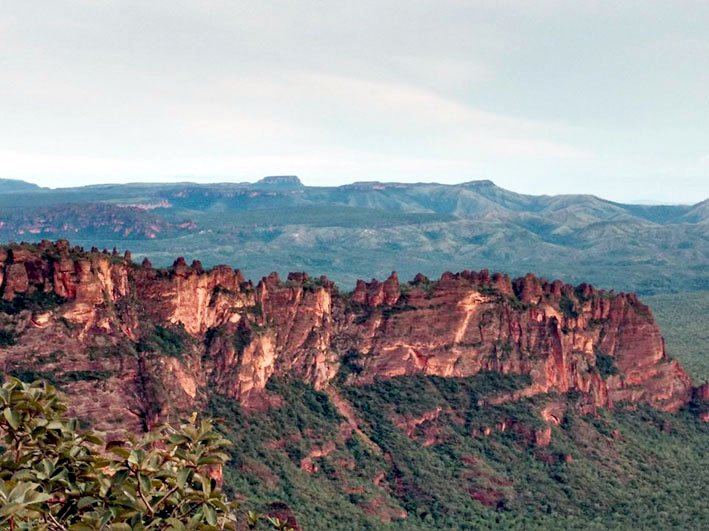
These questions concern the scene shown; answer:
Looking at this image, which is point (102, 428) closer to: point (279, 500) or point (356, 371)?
point (279, 500)

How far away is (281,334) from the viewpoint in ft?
314

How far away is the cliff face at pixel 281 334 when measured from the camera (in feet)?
243

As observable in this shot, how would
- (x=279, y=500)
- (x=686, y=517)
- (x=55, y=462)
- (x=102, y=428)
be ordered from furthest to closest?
(x=686, y=517)
(x=279, y=500)
(x=102, y=428)
(x=55, y=462)

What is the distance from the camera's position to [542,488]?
311ft

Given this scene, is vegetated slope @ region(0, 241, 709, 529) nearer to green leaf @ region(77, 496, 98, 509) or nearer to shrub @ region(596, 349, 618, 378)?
shrub @ region(596, 349, 618, 378)

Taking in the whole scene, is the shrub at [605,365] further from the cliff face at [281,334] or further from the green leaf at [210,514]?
the green leaf at [210,514]

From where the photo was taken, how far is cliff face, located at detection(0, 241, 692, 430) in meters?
74.0

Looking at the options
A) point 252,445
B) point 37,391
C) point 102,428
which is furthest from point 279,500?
point 37,391

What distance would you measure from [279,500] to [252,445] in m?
7.06

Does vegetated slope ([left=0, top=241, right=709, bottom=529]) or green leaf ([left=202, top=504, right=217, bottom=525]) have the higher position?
green leaf ([left=202, top=504, right=217, bottom=525])

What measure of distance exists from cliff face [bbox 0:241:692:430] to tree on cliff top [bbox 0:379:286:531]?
5278cm

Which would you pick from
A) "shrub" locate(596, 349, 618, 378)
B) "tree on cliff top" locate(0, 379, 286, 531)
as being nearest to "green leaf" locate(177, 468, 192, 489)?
"tree on cliff top" locate(0, 379, 286, 531)

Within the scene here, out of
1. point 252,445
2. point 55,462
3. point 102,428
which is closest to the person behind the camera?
point 55,462

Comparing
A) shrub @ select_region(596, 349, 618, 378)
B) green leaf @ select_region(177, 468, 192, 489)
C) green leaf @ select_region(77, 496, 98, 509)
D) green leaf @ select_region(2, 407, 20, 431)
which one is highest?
green leaf @ select_region(2, 407, 20, 431)
